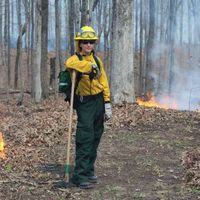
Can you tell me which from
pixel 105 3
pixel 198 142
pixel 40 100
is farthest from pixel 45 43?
pixel 105 3

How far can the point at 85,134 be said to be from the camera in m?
6.90

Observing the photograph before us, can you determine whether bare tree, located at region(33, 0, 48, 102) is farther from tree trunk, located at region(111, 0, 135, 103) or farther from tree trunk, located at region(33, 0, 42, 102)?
tree trunk, located at region(111, 0, 135, 103)

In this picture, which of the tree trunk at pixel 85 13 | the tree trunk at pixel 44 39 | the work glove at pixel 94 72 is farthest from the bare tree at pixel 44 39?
the work glove at pixel 94 72

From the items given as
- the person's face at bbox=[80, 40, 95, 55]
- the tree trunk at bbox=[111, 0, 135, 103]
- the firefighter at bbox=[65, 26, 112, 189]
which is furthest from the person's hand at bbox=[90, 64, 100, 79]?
the tree trunk at bbox=[111, 0, 135, 103]

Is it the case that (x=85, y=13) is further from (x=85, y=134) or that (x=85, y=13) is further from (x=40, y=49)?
(x=85, y=134)

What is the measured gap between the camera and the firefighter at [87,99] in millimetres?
6867

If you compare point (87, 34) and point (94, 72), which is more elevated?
point (87, 34)

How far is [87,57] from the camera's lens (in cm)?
701

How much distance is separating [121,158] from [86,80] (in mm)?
2256

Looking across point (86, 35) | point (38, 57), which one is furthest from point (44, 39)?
point (86, 35)

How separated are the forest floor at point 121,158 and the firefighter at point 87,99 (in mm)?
323

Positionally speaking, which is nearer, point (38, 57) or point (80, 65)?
point (80, 65)

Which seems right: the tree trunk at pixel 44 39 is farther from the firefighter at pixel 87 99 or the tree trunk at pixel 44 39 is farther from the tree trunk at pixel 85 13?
the firefighter at pixel 87 99

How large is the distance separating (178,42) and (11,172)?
61987 millimetres
